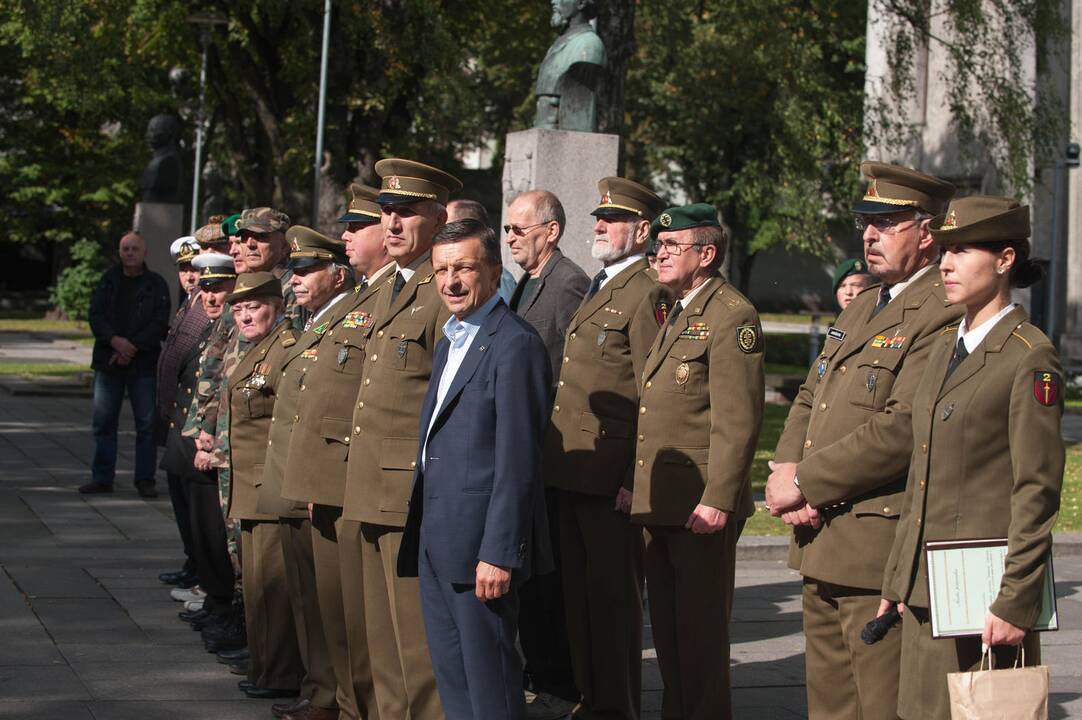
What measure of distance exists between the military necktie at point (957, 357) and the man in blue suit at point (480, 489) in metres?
1.36

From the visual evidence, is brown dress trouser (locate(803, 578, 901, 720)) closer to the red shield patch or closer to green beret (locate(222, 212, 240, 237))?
the red shield patch

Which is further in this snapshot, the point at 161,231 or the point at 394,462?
the point at 161,231

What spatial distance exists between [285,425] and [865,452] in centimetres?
267

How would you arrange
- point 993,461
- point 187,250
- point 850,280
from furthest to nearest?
1. point 187,250
2. point 850,280
3. point 993,461

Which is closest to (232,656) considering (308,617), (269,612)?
(269,612)

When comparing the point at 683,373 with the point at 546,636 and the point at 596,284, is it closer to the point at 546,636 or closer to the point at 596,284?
the point at 596,284

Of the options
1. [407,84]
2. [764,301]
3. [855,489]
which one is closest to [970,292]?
[855,489]

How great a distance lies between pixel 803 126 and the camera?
23.8 m

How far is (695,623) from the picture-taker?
6.27 m

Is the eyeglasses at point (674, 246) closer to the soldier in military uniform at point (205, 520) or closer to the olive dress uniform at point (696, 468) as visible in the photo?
the olive dress uniform at point (696, 468)

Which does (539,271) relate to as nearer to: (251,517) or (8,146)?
(251,517)

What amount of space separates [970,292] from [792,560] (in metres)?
1.35

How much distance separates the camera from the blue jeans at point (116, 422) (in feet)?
45.4

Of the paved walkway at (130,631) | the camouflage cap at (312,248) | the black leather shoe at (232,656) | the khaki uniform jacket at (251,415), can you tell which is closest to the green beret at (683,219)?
the camouflage cap at (312,248)
